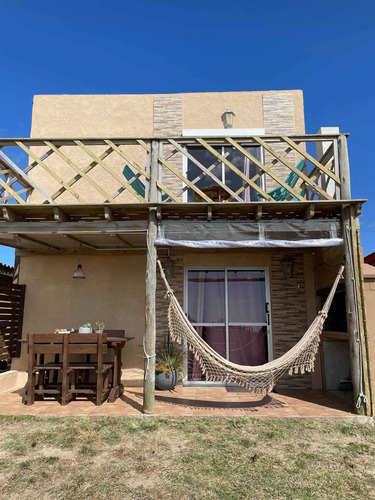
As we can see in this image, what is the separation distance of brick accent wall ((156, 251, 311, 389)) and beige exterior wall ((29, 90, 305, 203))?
8.88ft

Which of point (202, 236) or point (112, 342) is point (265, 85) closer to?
point (202, 236)

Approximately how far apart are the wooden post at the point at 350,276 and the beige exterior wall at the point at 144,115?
286 cm

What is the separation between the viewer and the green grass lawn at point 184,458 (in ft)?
8.28

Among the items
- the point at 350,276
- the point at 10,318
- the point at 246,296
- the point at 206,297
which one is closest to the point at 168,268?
the point at 206,297

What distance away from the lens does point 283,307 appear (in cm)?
604

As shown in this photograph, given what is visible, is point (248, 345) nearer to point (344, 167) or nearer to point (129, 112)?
point (344, 167)

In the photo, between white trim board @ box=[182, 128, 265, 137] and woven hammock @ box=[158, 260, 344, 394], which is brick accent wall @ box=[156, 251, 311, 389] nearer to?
woven hammock @ box=[158, 260, 344, 394]

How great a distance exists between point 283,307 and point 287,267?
27.6 inches

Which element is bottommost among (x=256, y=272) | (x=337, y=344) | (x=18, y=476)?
(x=18, y=476)

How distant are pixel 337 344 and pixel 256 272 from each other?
179 centimetres

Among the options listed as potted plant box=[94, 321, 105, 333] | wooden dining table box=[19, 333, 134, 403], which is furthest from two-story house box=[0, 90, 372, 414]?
wooden dining table box=[19, 333, 134, 403]

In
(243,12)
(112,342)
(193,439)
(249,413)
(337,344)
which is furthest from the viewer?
(243,12)

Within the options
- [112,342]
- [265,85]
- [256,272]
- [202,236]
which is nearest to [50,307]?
[112,342]

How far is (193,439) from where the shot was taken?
348 centimetres
